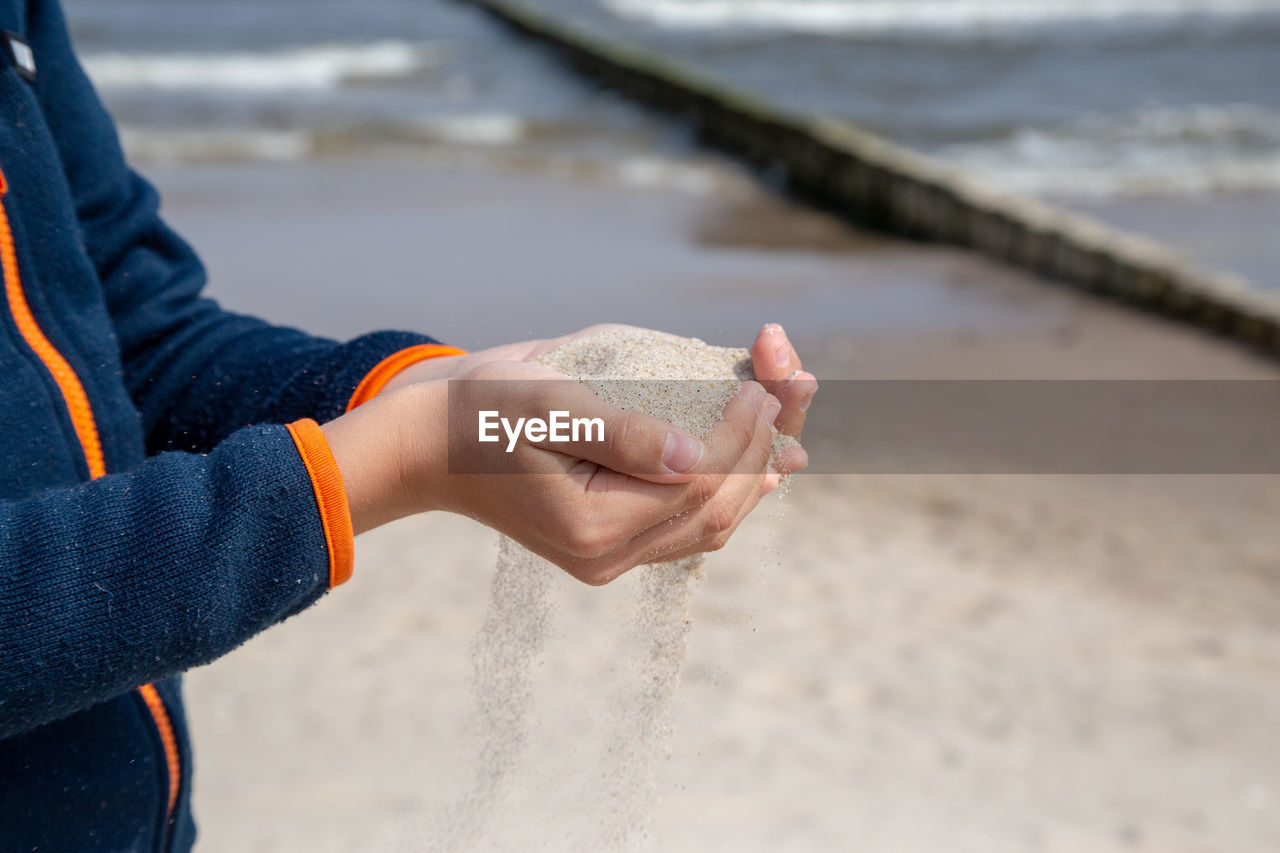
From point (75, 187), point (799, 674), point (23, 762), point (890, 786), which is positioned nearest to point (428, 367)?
point (75, 187)

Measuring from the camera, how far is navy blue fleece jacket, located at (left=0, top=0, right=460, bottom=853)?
94 cm

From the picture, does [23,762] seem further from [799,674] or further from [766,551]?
[799,674]

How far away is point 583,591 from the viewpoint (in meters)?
3.84

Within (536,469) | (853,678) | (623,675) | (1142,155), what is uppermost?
(536,469)

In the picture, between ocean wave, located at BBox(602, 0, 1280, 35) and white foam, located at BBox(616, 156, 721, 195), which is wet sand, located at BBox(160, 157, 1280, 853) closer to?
white foam, located at BBox(616, 156, 721, 195)

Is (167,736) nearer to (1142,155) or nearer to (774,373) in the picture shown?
(774,373)

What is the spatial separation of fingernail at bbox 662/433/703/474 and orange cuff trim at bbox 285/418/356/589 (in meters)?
0.28

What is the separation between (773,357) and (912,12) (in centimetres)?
2657

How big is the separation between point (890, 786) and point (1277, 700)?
1261 mm

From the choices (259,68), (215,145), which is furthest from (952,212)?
(259,68)

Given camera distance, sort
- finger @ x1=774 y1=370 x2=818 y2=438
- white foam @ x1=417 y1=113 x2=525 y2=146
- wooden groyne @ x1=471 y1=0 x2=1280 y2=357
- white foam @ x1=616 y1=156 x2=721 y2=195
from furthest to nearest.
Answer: white foam @ x1=417 y1=113 x2=525 y2=146 → white foam @ x1=616 y1=156 x2=721 y2=195 → wooden groyne @ x1=471 y1=0 x2=1280 y2=357 → finger @ x1=774 y1=370 x2=818 y2=438

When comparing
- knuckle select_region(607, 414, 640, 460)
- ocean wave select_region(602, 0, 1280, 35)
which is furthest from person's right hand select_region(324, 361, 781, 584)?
ocean wave select_region(602, 0, 1280, 35)

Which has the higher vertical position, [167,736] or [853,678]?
[167,736]

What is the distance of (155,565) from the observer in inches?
37.2
